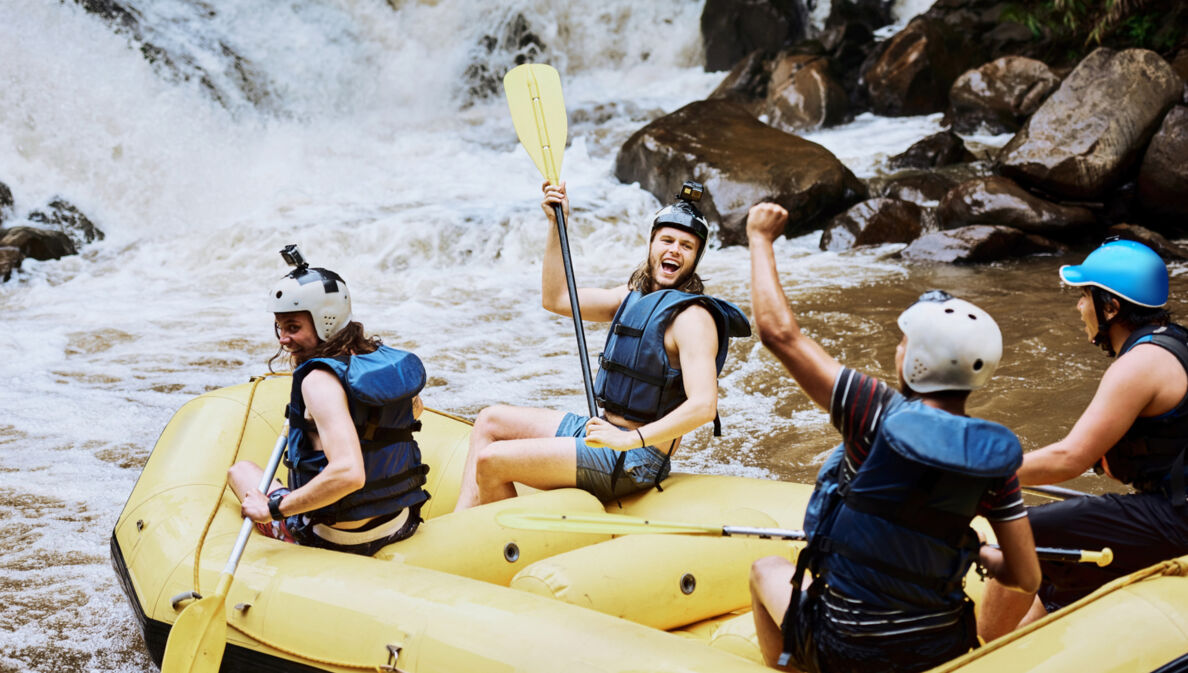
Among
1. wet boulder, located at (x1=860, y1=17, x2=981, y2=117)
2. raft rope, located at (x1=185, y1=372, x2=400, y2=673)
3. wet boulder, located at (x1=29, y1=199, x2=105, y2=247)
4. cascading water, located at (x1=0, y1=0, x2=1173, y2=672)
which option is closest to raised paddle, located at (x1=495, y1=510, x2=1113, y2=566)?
raft rope, located at (x1=185, y1=372, x2=400, y2=673)

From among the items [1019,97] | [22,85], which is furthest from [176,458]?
[1019,97]

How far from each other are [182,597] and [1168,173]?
28.8 feet

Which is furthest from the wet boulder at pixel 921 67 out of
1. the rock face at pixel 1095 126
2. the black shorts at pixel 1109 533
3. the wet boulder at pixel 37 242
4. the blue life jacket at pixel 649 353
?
the black shorts at pixel 1109 533

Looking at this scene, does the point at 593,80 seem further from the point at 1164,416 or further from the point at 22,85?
the point at 1164,416

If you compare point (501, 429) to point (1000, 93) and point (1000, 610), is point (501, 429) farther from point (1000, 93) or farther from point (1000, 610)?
point (1000, 93)

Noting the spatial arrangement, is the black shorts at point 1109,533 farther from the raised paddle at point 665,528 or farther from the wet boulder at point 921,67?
the wet boulder at point 921,67

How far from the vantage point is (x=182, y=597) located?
2.55 m

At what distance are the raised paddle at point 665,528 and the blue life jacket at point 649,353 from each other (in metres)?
0.61

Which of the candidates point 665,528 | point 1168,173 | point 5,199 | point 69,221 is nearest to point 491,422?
point 665,528

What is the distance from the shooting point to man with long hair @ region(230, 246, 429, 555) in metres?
2.51

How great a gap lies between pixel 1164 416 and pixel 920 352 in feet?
2.96

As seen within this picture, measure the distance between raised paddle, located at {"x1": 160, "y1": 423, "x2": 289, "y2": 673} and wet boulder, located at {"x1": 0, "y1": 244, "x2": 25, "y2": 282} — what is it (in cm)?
779

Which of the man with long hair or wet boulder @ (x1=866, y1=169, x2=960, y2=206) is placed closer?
the man with long hair

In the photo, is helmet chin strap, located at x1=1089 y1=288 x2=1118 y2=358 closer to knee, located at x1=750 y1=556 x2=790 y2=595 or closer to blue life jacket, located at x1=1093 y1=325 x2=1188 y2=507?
blue life jacket, located at x1=1093 y1=325 x2=1188 y2=507
